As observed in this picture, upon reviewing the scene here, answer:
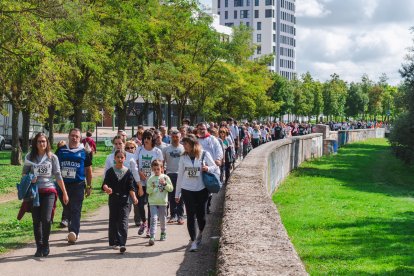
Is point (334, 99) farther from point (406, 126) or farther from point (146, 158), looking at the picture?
point (146, 158)

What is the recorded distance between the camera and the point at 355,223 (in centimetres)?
1502

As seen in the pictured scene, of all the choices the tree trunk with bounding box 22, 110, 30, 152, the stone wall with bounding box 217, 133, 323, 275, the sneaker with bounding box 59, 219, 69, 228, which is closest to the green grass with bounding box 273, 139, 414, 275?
the stone wall with bounding box 217, 133, 323, 275

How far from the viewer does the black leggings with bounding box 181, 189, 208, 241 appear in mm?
9523

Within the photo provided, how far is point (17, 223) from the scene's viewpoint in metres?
12.4

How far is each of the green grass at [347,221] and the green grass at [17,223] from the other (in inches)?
171

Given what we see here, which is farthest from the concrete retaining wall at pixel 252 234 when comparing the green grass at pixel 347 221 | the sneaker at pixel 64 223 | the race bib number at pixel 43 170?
the sneaker at pixel 64 223

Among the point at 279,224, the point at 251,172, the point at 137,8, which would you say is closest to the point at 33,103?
the point at 137,8

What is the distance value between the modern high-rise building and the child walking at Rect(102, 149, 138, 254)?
454ft

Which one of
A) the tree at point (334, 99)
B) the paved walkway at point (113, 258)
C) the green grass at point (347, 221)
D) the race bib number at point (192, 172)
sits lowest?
the green grass at point (347, 221)

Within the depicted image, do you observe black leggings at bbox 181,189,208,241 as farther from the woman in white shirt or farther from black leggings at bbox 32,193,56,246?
black leggings at bbox 32,193,56,246

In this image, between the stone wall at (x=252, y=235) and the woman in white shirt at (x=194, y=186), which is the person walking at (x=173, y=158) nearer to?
the stone wall at (x=252, y=235)

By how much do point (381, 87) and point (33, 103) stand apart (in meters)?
111

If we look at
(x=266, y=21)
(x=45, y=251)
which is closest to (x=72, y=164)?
(x=45, y=251)

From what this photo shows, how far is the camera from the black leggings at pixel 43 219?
29.9 feet
